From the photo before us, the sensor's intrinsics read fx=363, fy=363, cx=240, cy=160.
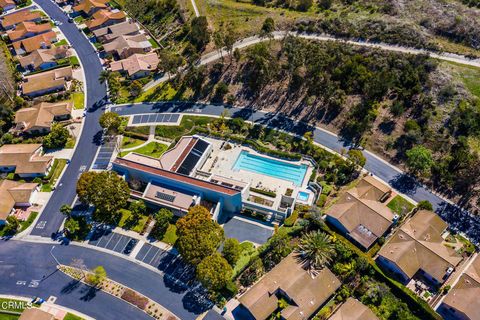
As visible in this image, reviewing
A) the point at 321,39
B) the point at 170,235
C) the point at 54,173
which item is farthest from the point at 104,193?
the point at 321,39

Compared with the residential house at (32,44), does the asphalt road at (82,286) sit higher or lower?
lower

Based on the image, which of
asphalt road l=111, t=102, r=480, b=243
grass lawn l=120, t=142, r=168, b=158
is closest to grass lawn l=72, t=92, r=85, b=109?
asphalt road l=111, t=102, r=480, b=243

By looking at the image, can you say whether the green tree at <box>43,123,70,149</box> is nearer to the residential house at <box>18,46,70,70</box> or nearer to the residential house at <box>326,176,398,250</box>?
the residential house at <box>18,46,70,70</box>

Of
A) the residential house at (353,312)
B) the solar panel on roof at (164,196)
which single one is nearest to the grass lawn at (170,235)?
the solar panel on roof at (164,196)

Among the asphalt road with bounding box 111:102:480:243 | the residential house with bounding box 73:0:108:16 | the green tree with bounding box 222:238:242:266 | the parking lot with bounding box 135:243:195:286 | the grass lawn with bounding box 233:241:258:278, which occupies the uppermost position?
the residential house with bounding box 73:0:108:16

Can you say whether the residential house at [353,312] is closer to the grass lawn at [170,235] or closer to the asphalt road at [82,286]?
A: the asphalt road at [82,286]

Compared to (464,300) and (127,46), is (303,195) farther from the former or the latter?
(127,46)
